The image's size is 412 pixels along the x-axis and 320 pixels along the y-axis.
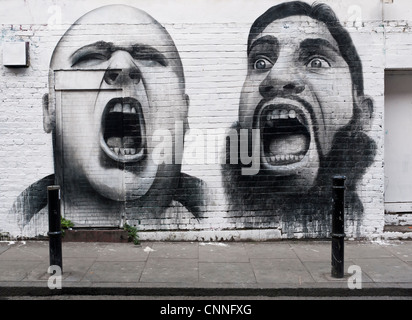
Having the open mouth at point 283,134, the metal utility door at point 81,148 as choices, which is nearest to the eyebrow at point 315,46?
the open mouth at point 283,134

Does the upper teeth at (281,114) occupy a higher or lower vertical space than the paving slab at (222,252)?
higher

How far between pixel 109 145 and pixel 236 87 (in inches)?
91.4

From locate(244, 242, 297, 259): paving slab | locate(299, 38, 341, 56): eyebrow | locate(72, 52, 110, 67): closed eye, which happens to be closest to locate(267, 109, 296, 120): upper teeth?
locate(299, 38, 341, 56): eyebrow

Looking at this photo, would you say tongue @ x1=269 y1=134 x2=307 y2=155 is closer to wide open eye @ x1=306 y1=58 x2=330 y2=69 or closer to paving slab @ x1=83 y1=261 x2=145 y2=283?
wide open eye @ x1=306 y1=58 x2=330 y2=69

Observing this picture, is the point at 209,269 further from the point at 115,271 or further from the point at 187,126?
the point at 187,126

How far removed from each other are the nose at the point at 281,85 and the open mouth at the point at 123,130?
6.92ft

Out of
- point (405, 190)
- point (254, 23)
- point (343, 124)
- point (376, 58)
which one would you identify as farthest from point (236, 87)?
point (405, 190)

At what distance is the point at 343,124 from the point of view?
7.91 metres

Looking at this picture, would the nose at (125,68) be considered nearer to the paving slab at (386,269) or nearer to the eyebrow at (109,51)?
the eyebrow at (109,51)

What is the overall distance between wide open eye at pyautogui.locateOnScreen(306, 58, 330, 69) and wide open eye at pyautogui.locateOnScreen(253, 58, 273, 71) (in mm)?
654

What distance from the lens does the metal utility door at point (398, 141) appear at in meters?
8.33

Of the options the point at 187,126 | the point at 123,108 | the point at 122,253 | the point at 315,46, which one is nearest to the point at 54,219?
the point at 122,253

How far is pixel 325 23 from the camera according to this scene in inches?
310
